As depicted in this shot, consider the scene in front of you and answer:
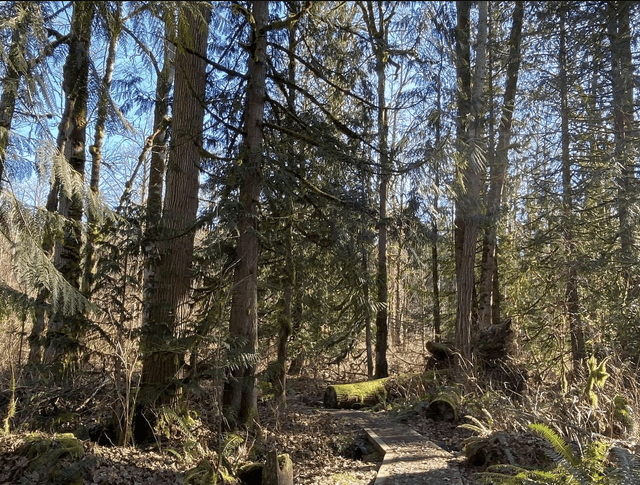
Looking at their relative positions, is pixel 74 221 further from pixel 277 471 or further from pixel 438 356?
pixel 438 356

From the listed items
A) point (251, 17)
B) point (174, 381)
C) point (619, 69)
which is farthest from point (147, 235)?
point (619, 69)

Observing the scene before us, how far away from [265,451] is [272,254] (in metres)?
3.37

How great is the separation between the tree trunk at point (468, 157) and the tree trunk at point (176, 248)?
392 cm

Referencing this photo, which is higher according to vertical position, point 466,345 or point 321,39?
point 321,39

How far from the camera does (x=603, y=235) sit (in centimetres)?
Answer: 1051

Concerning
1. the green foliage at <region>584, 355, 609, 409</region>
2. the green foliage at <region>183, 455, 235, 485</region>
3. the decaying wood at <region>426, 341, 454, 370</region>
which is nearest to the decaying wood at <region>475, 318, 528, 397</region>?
the decaying wood at <region>426, 341, 454, 370</region>

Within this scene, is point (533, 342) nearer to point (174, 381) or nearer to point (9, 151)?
point (174, 381)

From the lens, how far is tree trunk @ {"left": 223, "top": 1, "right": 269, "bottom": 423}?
673 centimetres

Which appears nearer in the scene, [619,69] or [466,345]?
[619,69]

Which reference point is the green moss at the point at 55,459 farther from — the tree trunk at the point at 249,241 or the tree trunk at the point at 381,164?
the tree trunk at the point at 381,164

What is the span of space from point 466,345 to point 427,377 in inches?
69.6

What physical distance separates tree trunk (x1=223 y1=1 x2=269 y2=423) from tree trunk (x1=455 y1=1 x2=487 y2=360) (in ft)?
9.71

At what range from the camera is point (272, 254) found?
8656mm

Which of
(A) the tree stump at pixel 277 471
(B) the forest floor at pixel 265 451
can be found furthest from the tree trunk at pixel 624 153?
(A) the tree stump at pixel 277 471
